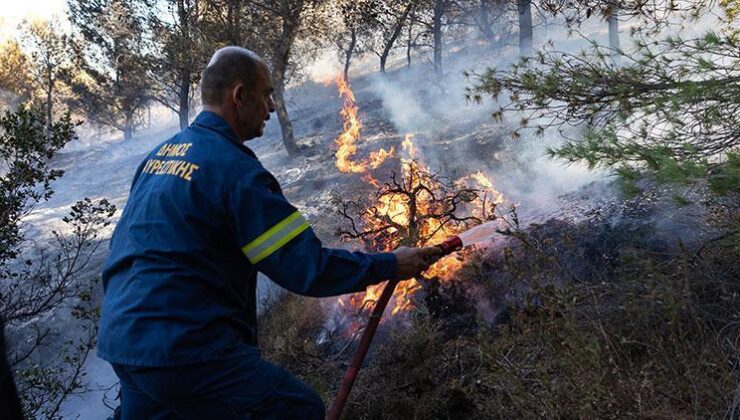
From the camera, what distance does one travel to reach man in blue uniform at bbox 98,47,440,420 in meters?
2.14

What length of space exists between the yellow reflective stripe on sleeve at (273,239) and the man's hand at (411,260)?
0.52 m

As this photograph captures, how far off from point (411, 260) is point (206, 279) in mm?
889

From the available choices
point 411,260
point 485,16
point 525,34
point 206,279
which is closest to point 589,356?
point 411,260

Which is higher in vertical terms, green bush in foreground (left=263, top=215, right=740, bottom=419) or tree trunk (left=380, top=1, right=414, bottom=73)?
tree trunk (left=380, top=1, right=414, bottom=73)

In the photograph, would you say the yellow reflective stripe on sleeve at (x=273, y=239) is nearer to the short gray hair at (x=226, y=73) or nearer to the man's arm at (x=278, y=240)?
the man's arm at (x=278, y=240)

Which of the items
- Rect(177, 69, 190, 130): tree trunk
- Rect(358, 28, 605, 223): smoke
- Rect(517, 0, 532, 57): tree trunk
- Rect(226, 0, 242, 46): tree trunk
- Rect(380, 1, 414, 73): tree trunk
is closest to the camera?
Rect(358, 28, 605, 223): smoke

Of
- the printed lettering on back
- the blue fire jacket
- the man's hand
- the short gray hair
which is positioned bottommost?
the man's hand

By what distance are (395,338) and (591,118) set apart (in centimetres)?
236

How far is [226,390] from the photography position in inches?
86.2

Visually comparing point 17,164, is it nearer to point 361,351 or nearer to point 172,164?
point 172,164

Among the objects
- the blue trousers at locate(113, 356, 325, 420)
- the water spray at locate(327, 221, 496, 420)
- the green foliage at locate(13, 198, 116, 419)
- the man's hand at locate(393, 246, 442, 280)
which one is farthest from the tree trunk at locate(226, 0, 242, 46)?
the blue trousers at locate(113, 356, 325, 420)

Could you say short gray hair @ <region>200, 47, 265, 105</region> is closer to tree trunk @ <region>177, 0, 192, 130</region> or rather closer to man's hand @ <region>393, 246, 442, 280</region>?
man's hand @ <region>393, 246, 442, 280</region>

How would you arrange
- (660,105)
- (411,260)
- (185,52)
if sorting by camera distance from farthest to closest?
1. (185,52)
2. (660,105)
3. (411,260)

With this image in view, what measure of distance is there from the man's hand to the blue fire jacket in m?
0.18
